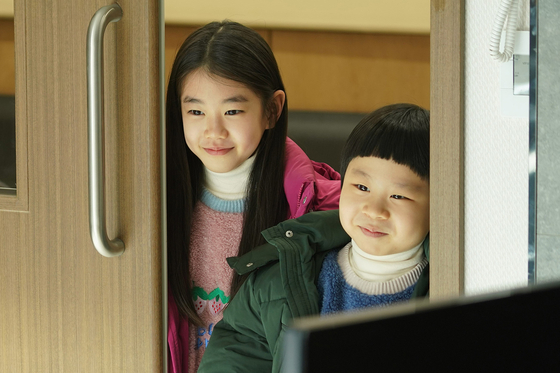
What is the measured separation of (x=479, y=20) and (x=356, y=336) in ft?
2.81

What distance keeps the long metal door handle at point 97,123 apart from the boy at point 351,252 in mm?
283

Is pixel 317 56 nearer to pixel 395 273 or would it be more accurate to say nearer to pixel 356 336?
pixel 395 273

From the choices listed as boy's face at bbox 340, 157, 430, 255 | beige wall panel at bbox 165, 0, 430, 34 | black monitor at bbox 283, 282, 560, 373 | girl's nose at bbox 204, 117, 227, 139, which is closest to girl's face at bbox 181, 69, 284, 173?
girl's nose at bbox 204, 117, 227, 139

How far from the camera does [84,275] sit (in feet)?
4.53

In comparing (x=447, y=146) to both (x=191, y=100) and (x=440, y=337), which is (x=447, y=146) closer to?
(x=191, y=100)

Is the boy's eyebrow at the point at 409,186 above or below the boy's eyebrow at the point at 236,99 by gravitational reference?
below

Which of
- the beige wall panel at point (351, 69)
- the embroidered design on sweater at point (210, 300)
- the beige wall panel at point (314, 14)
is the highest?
the beige wall panel at point (314, 14)

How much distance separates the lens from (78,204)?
1359 mm

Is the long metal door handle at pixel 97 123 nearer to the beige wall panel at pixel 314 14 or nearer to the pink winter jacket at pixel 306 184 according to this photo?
the beige wall panel at pixel 314 14

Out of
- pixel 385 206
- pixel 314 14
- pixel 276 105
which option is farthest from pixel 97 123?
pixel 385 206

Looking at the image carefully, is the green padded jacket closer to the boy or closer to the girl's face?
the boy

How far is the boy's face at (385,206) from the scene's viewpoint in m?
1.18

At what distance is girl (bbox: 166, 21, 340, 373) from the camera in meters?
1.31

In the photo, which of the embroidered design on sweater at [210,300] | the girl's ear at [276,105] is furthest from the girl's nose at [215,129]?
the embroidered design on sweater at [210,300]
